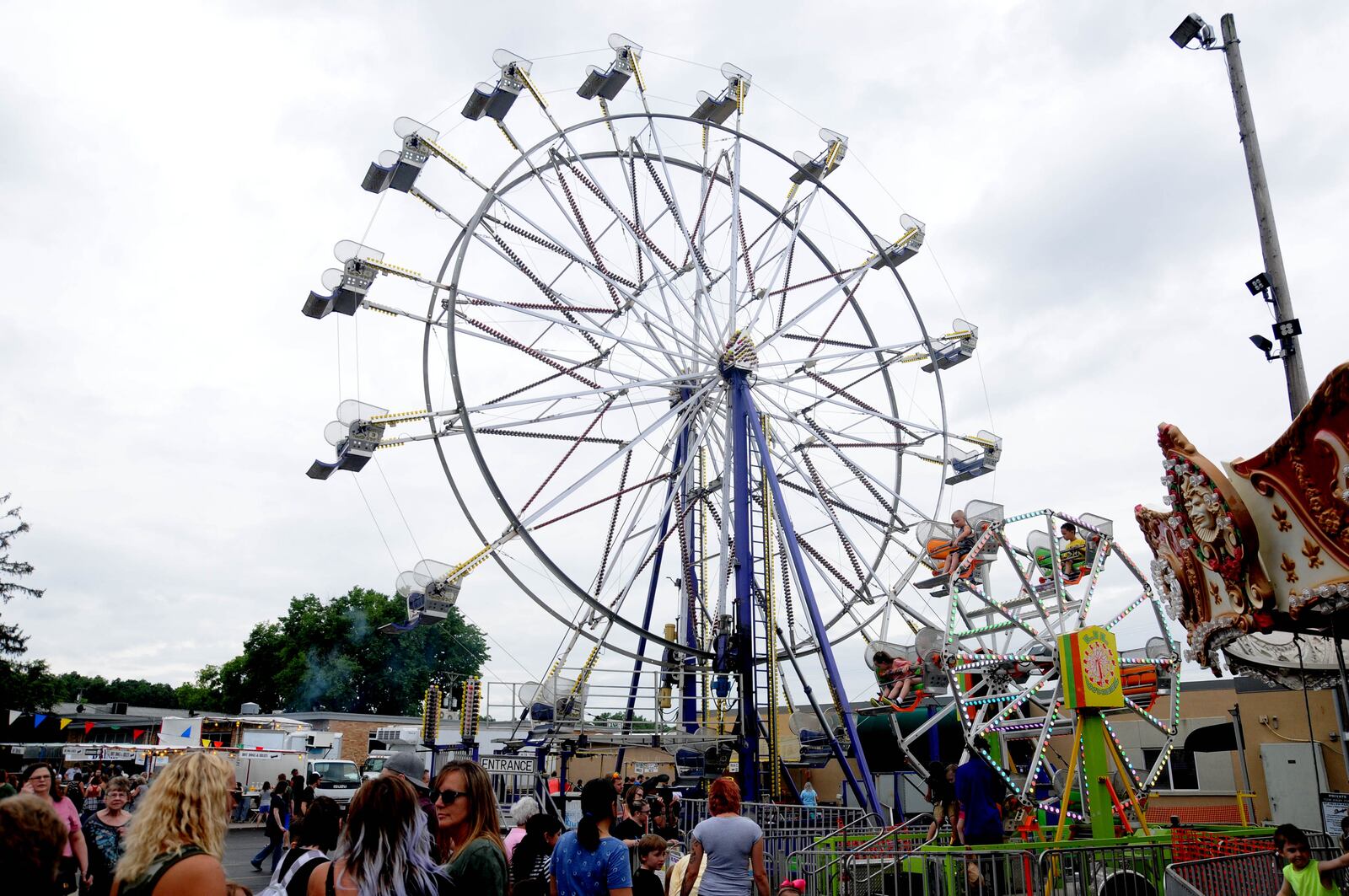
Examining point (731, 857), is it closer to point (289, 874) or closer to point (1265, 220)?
point (289, 874)

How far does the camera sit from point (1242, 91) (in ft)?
38.3

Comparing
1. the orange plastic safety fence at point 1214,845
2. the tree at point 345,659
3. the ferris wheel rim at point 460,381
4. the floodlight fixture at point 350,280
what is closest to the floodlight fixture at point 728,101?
the ferris wheel rim at point 460,381

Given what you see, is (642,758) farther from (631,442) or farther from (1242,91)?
(1242,91)

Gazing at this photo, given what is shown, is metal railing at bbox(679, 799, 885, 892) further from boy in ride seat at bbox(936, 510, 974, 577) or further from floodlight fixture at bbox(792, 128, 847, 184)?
floodlight fixture at bbox(792, 128, 847, 184)

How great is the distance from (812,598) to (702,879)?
10.1 meters

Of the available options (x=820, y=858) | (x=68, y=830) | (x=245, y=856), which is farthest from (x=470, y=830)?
(x=245, y=856)

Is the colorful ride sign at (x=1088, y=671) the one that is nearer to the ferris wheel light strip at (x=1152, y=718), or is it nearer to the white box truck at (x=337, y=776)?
the ferris wheel light strip at (x=1152, y=718)

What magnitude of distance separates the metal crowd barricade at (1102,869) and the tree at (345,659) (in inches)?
1595

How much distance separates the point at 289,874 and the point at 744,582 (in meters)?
11.3

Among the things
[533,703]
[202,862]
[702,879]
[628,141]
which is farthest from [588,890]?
[628,141]

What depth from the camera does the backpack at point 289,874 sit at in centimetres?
414

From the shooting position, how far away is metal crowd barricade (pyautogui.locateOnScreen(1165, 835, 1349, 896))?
832cm

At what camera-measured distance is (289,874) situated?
4289mm

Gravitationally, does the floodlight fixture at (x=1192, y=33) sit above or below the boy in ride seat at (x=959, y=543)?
above
